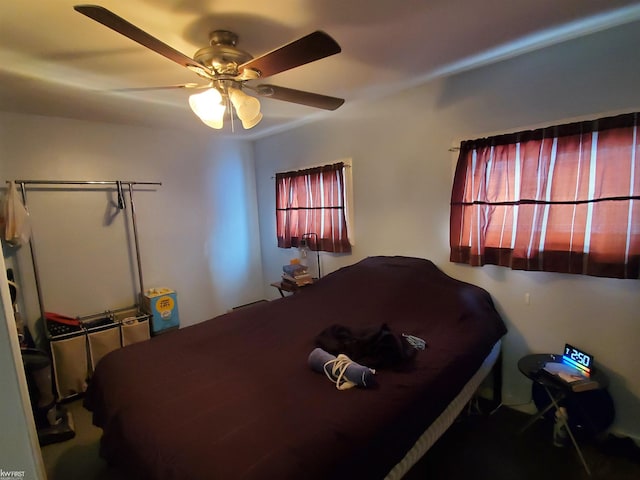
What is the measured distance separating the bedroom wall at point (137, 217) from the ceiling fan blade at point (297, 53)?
239cm

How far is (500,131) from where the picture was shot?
2211 millimetres

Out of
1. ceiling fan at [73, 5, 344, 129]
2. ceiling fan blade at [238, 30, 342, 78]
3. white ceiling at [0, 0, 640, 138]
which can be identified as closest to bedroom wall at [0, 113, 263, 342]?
white ceiling at [0, 0, 640, 138]

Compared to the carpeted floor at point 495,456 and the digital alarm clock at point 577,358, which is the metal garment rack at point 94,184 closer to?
the carpeted floor at point 495,456

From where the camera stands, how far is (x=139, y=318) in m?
3.04

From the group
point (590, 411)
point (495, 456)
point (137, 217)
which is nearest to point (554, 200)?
point (590, 411)

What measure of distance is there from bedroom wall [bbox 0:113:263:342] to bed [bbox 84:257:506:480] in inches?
61.3

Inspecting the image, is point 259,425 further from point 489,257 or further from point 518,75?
point 518,75

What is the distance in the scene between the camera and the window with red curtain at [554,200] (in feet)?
5.78

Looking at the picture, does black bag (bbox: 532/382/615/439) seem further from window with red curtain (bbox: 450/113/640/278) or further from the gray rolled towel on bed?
the gray rolled towel on bed

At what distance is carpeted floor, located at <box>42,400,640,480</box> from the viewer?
175cm

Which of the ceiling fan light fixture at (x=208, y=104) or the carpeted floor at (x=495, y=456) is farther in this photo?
the carpeted floor at (x=495, y=456)

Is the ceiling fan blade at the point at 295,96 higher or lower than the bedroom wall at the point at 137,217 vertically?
higher

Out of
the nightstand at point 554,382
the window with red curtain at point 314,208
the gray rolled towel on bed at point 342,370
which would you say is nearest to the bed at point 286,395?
the gray rolled towel on bed at point 342,370

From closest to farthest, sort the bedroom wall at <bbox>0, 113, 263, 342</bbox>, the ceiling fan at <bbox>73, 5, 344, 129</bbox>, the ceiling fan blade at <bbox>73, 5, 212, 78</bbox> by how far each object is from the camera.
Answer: the ceiling fan blade at <bbox>73, 5, 212, 78</bbox>, the ceiling fan at <bbox>73, 5, 344, 129</bbox>, the bedroom wall at <bbox>0, 113, 263, 342</bbox>
